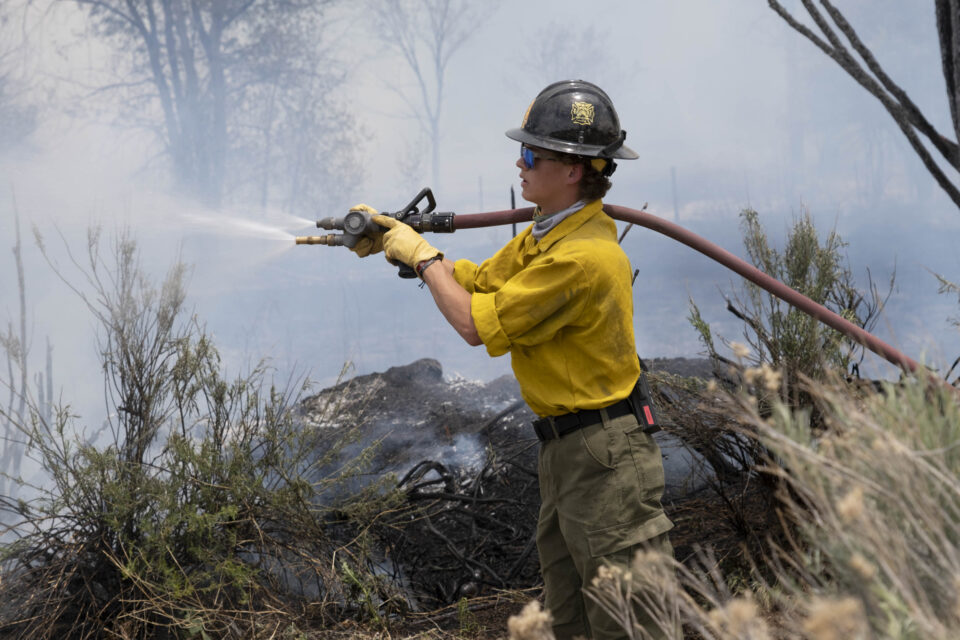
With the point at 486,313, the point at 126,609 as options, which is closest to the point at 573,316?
the point at 486,313

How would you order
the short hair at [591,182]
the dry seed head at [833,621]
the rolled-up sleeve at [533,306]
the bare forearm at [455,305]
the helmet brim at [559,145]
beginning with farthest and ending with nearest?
the short hair at [591,182]
the helmet brim at [559,145]
the bare forearm at [455,305]
the rolled-up sleeve at [533,306]
the dry seed head at [833,621]

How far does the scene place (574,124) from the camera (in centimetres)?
328

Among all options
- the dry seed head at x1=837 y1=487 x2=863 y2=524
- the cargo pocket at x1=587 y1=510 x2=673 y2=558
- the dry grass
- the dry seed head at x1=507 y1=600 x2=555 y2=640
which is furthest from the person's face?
the dry seed head at x1=837 y1=487 x2=863 y2=524

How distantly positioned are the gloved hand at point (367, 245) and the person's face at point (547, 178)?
2.38 feet

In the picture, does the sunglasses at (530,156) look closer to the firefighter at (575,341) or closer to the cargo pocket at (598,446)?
the firefighter at (575,341)

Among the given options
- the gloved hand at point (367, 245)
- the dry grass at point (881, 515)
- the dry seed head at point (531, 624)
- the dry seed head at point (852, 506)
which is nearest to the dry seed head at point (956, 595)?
the dry grass at point (881, 515)

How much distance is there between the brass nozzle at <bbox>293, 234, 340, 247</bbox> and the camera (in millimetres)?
3781

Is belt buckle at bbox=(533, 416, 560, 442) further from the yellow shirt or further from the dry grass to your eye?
the dry grass

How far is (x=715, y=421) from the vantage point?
4.52 meters

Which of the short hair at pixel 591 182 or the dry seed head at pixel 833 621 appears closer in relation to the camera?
the dry seed head at pixel 833 621

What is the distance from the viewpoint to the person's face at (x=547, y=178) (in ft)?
10.9

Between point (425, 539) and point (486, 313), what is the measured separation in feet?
9.26

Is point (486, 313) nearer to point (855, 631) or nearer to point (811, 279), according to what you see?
point (855, 631)

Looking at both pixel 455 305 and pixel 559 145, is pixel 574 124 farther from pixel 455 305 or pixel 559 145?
pixel 455 305
